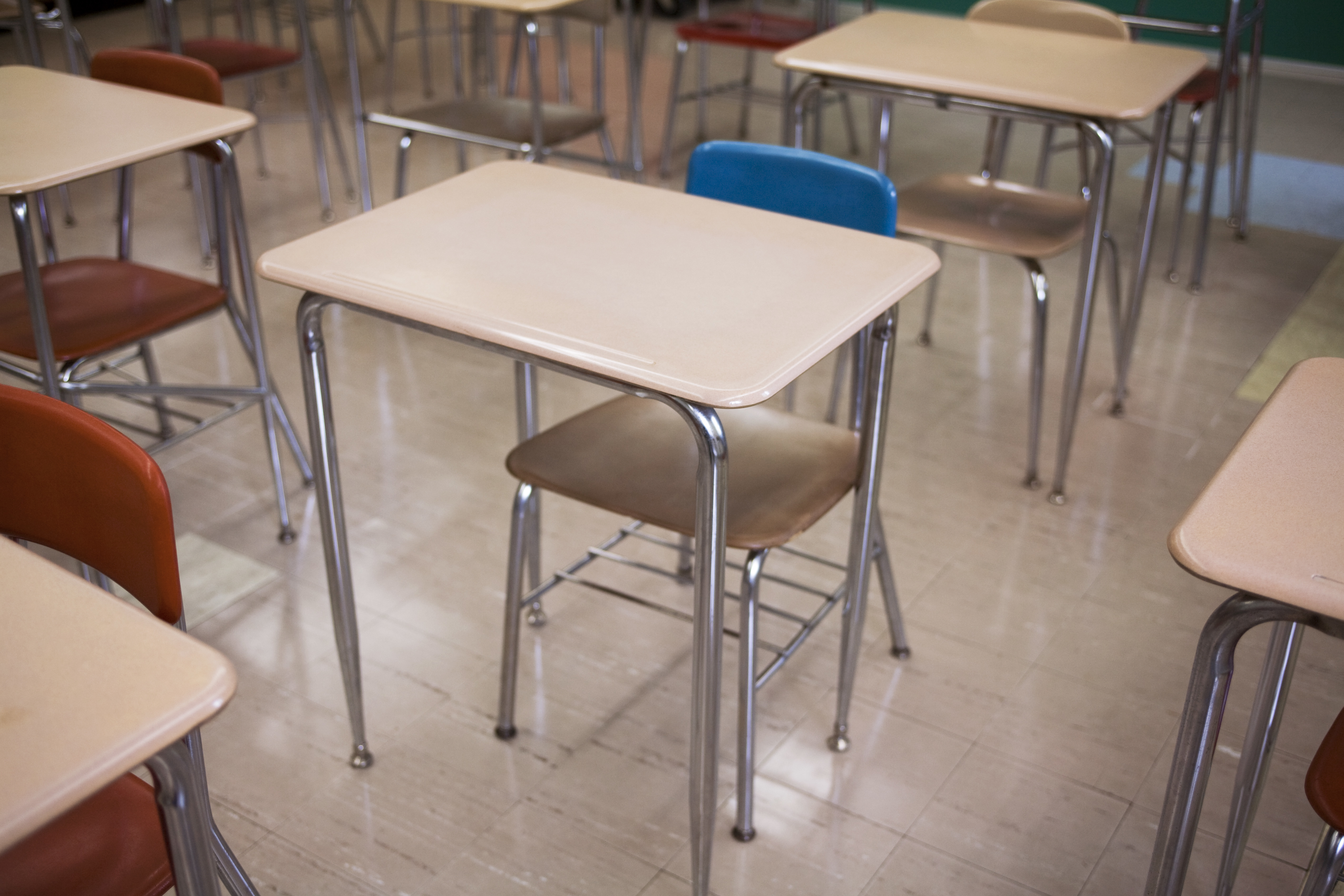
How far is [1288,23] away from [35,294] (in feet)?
18.6

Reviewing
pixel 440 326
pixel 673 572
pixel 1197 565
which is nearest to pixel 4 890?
pixel 440 326

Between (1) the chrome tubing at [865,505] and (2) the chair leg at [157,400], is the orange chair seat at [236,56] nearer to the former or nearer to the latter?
(2) the chair leg at [157,400]

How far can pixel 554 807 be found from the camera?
1.76m

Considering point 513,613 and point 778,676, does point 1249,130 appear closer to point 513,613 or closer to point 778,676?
point 778,676

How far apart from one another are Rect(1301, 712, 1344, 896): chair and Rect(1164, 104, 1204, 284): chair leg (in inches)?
95.3

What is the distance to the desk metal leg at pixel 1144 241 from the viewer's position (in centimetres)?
243

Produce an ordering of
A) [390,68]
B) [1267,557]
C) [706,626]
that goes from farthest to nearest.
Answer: [390,68] < [706,626] < [1267,557]

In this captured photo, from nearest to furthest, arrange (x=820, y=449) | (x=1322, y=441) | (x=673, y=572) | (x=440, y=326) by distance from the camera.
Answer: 1. (x=1322, y=441)
2. (x=440, y=326)
3. (x=820, y=449)
4. (x=673, y=572)

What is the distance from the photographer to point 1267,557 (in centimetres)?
103

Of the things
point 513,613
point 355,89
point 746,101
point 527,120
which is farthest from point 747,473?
point 746,101

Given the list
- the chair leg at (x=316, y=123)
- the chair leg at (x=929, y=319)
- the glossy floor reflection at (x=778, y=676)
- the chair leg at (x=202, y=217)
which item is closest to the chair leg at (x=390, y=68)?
the chair leg at (x=316, y=123)

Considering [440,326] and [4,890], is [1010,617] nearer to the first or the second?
[440,326]

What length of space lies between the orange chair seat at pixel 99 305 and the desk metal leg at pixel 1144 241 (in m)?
1.81

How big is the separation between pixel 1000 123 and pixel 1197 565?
6.79 feet
